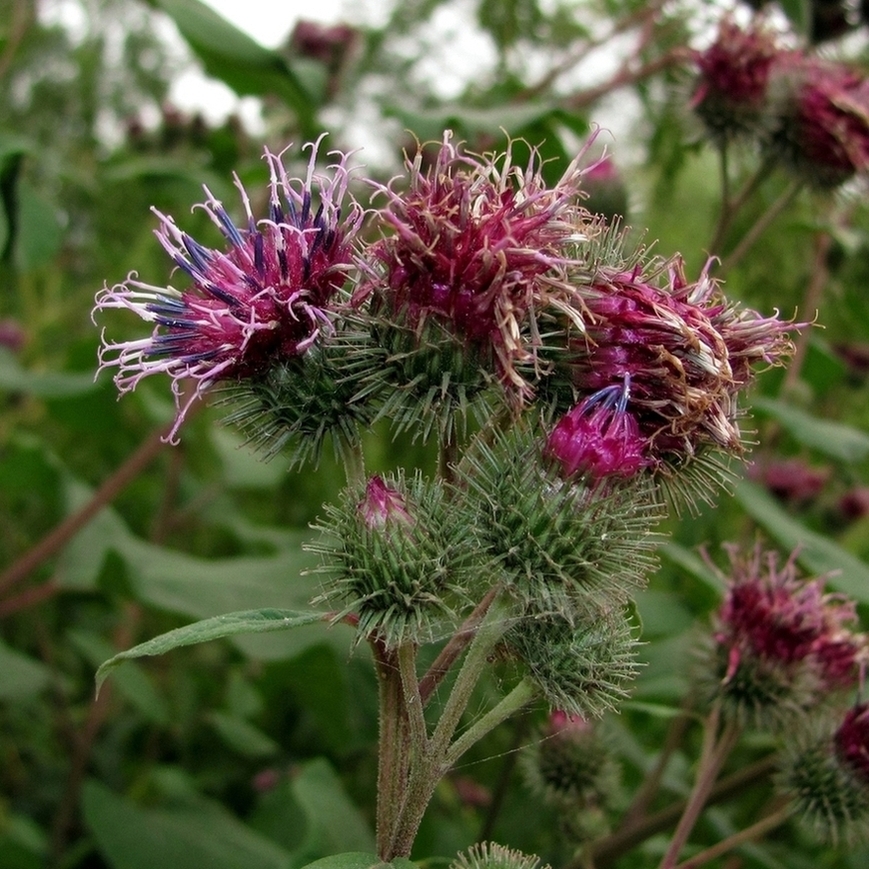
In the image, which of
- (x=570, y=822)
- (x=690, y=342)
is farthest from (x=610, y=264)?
(x=570, y=822)

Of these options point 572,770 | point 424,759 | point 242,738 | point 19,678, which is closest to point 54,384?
point 19,678

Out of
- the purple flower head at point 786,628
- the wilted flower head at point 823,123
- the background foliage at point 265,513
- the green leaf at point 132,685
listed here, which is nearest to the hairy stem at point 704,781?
the purple flower head at point 786,628

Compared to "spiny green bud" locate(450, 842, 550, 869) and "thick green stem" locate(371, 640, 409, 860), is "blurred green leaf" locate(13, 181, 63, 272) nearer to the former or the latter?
"thick green stem" locate(371, 640, 409, 860)

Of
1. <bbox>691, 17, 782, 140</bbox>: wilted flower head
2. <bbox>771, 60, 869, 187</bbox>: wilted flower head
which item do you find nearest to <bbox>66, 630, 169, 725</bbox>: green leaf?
<bbox>691, 17, 782, 140</bbox>: wilted flower head

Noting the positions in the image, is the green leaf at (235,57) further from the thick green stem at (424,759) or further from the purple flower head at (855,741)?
the purple flower head at (855,741)

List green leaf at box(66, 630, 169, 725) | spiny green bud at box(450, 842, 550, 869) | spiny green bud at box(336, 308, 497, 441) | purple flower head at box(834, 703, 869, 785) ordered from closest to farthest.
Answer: spiny green bud at box(450, 842, 550, 869) < spiny green bud at box(336, 308, 497, 441) < purple flower head at box(834, 703, 869, 785) < green leaf at box(66, 630, 169, 725)
